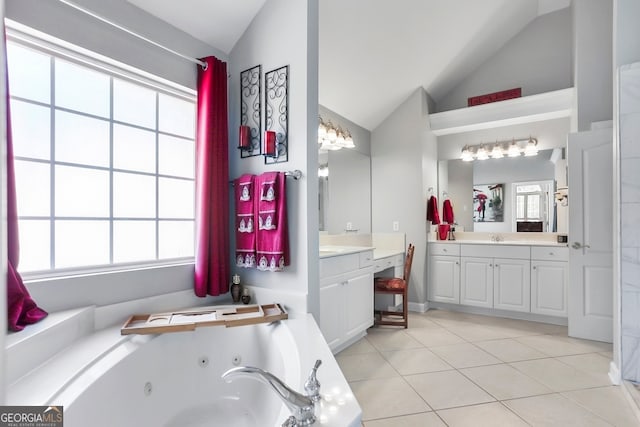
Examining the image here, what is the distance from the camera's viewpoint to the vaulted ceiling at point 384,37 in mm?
2363

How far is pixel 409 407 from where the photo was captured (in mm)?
2084

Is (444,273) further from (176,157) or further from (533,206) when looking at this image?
(176,157)

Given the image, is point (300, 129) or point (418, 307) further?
point (418, 307)

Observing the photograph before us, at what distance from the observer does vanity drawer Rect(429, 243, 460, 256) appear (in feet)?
13.5

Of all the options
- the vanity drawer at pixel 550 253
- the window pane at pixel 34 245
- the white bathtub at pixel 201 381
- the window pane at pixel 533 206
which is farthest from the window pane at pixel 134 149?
the window pane at pixel 533 206

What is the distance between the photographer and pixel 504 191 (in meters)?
4.30

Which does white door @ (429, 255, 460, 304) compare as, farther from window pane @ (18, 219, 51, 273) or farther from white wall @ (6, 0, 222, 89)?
window pane @ (18, 219, 51, 273)

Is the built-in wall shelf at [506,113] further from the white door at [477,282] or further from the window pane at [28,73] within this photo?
the window pane at [28,73]

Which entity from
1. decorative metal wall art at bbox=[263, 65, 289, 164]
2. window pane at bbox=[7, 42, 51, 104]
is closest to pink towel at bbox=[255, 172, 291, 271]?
decorative metal wall art at bbox=[263, 65, 289, 164]

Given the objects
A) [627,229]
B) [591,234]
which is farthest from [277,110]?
[591,234]

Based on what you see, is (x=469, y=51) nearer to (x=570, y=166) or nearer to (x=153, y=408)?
(x=570, y=166)

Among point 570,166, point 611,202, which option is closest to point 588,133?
point 570,166

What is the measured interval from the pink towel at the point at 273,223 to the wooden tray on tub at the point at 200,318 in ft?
0.97

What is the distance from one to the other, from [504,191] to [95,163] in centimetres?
433
